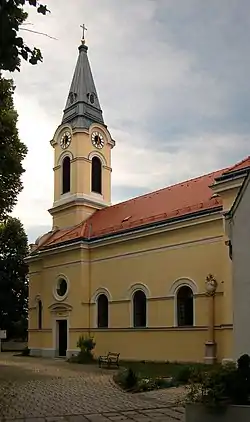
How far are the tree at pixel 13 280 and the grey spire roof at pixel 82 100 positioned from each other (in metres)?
12.6

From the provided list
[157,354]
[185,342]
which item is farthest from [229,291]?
[157,354]

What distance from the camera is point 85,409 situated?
12078 mm

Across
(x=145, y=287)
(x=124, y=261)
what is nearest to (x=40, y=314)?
(x=124, y=261)

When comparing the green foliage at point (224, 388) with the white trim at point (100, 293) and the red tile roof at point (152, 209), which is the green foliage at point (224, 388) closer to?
the red tile roof at point (152, 209)

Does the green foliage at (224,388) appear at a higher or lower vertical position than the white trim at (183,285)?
lower

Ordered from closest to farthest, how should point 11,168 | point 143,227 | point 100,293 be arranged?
point 11,168
point 143,227
point 100,293

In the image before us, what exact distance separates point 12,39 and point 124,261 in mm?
23473

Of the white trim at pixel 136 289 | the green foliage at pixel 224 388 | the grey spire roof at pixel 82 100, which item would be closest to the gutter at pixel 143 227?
the white trim at pixel 136 289

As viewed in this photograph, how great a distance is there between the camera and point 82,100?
38812 millimetres

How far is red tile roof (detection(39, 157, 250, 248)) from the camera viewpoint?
2653 centimetres

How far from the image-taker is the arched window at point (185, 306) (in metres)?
25.4

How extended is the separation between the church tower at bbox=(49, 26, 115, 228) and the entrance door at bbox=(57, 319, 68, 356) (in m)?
7.00

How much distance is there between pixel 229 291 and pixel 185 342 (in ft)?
13.1

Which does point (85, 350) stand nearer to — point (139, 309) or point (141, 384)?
point (139, 309)
